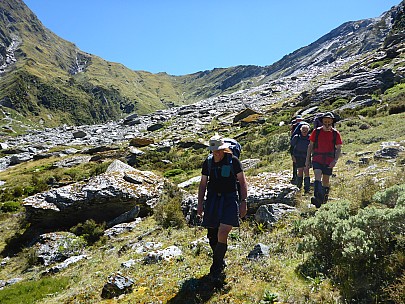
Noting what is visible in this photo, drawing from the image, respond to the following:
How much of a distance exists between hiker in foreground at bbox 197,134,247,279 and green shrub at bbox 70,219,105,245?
21.4 feet

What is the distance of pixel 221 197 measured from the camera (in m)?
5.45

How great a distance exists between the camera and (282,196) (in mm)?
8633

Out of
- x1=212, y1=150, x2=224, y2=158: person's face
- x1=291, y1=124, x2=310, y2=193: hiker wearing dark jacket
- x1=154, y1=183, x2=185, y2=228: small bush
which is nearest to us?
x1=212, y1=150, x2=224, y2=158: person's face

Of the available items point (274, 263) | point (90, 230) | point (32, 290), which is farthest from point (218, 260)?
point (90, 230)

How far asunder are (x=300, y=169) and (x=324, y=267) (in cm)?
556

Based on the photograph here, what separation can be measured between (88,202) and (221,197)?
26.3 feet

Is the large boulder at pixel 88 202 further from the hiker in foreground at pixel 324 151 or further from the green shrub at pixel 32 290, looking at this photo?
the hiker in foreground at pixel 324 151

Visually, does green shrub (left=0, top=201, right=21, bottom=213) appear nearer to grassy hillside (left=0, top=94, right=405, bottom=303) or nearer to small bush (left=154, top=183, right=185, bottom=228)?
grassy hillside (left=0, top=94, right=405, bottom=303)

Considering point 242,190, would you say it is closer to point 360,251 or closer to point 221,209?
point 221,209

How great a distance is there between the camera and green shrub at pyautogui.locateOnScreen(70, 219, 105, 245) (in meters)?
10.7

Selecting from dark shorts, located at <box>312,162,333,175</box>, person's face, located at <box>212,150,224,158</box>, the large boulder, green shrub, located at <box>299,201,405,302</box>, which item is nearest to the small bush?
the large boulder

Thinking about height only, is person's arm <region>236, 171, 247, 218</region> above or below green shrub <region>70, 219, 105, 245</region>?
above

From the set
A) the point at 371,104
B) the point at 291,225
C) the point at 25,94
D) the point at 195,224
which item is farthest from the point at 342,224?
the point at 25,94

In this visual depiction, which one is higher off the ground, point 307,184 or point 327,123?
point 327,123
